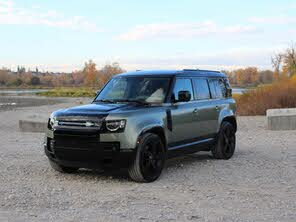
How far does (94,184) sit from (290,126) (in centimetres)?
1143

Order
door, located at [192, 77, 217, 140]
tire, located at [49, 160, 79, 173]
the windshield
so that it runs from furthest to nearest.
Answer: door, located at [192, 77, 217, 140] → the windshield → tire, located at [49, 160, 79, 173]

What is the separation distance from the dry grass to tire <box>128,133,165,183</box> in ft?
60.0

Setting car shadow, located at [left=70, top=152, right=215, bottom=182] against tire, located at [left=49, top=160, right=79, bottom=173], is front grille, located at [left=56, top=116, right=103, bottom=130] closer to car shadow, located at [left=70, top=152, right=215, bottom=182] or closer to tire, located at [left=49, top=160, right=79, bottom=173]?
car shadow, located at [left=70, top=152, right=215, bottom=182]

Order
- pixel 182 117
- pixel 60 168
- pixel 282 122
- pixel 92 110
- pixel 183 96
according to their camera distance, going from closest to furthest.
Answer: pixel 92 110
pixel 60 168
pixel 183 96
pixel 182 117
pixel 282 122

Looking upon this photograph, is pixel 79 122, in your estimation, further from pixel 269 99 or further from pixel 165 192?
pixel 269 99

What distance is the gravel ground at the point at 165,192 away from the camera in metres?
6.09

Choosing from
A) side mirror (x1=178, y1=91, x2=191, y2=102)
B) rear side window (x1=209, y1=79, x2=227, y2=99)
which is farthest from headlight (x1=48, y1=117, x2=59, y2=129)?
rear side window (x1=209, y1=79, x2=227, y2=99)

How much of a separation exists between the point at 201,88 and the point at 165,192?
10.7 ft

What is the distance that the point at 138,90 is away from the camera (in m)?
9.02

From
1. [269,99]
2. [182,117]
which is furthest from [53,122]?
[269,99]

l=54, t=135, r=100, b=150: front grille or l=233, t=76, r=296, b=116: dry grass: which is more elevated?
l=54, t=135, r=100, b=150: front grille

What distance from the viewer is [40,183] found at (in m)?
8.07

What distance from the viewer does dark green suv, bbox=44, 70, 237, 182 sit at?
7.73 meters

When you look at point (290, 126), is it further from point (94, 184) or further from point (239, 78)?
point (239, 78)
